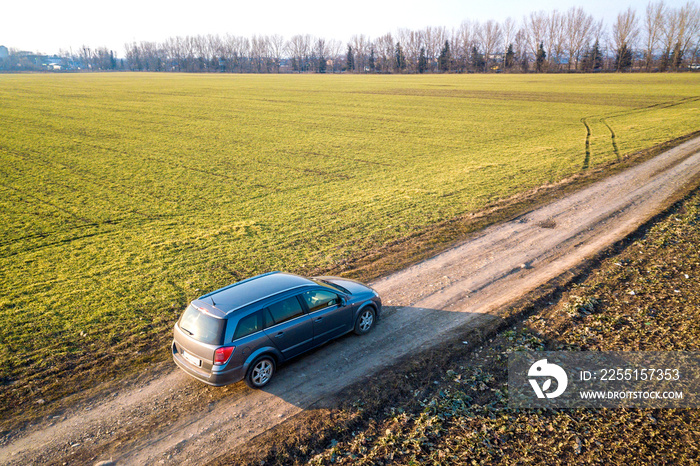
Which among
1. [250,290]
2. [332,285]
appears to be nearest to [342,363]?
[332,285]

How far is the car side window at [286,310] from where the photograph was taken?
29.6ft

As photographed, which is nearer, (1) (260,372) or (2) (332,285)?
(1) (260,372)

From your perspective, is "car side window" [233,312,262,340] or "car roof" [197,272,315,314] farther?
"car roof" [197,272,315,314]

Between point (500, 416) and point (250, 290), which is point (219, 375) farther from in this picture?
point (500, 416)

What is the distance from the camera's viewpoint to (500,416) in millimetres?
7762

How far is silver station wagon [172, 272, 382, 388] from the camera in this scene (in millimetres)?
8289

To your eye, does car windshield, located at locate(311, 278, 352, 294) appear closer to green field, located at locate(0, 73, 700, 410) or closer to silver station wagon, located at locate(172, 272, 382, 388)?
silver station wagon, located at locate(172, 272, 382, 388)

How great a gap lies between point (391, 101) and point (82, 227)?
58.2 metres

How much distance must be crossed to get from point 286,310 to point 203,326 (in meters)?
1.66

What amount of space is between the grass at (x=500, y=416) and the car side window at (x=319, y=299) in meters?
1.92

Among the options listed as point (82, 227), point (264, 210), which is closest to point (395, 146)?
point (264, 210)

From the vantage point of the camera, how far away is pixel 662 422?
24.5 feet

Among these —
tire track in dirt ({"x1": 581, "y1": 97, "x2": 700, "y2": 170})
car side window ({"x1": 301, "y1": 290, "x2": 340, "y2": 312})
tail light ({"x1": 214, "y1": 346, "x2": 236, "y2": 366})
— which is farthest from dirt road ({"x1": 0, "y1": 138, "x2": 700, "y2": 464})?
tire track in dirt ({"x1": 581, "y1": 97, "x2": 700, "y2": 170})

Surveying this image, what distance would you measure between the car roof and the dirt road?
164 cm
